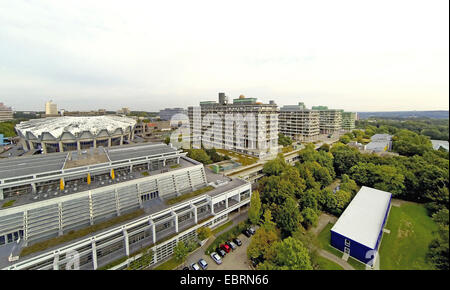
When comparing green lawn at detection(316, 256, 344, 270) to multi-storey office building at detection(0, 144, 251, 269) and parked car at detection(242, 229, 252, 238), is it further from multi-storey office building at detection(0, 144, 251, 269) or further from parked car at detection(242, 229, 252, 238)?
multi-storey office building at detection(0, 144, 251, 269)

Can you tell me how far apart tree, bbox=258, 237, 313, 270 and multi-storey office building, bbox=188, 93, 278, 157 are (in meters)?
22.7

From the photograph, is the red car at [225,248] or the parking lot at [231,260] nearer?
the parking lot at [231,260]

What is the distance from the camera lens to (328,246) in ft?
51.5

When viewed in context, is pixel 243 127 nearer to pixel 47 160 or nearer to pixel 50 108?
pixel 47 160

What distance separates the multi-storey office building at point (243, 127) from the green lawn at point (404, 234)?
1904 centimetres

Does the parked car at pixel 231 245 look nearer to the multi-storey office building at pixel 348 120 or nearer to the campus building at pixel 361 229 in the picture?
the campus building at pixel 361 229

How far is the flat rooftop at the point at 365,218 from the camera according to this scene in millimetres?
14468

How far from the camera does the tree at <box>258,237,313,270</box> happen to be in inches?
406

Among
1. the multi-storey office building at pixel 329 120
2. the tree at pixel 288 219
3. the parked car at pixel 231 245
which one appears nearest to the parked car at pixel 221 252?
the parked car at pixel 231 245

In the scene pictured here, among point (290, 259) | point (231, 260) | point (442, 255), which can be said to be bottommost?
point (231, 260)

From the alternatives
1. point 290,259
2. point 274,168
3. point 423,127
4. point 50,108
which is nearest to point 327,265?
point 290,259

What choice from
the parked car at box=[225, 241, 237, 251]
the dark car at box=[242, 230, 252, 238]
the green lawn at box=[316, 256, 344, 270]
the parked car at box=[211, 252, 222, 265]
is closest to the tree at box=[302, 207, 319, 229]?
the green lawn at box=[316, 256, 344, 270]

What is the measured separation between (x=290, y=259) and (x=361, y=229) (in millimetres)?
8711

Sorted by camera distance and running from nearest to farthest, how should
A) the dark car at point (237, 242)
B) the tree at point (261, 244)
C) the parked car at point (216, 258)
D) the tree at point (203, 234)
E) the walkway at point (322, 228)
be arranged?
the tree at point (261, 244), the walkway at point (322, 228), the parked car at point (216, 258), the tree at point (203, 234), the dark car at point (237, 242)
